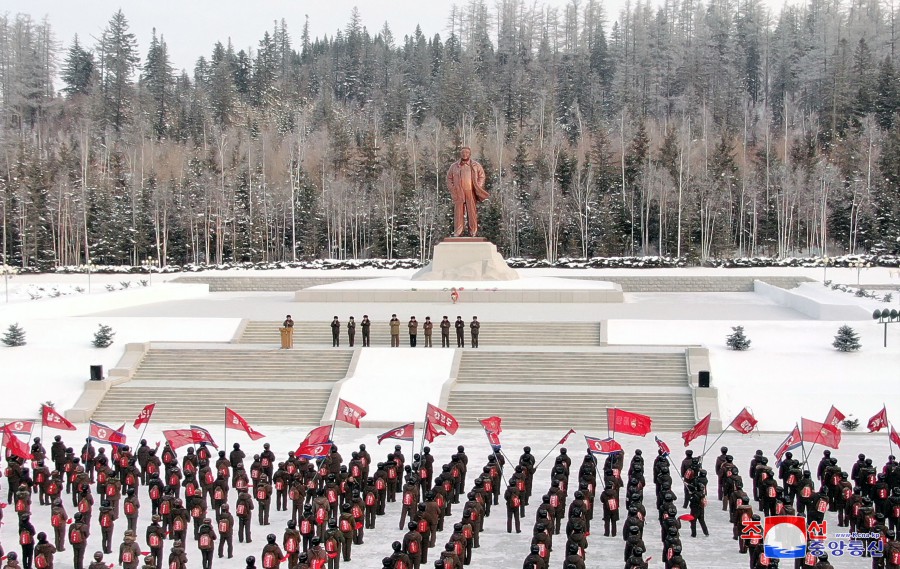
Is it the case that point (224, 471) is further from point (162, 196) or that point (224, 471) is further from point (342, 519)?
point (162, 196)

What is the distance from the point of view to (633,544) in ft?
32.3

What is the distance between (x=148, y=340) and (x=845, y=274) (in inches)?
1112

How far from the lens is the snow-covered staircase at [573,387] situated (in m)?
19.4

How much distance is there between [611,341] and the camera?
23.6m

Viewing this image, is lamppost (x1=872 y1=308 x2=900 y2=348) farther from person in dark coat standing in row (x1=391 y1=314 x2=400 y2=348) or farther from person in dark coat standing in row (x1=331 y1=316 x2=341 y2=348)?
person in dark coat standing in row (x1=331 y1=316 x2=341 y2=348)

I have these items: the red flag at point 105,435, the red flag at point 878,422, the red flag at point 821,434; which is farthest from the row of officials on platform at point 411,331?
the red flag at point 821,434

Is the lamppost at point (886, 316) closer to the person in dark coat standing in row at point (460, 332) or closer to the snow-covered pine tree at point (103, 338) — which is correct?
the person in dark coat standing in row at point (460, 332)

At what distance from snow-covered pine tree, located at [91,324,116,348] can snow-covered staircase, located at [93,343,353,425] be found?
1.23 metres

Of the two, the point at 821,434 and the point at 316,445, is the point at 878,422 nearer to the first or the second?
the point at 821,434

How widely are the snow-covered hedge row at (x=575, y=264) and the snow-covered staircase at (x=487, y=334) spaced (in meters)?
21.1

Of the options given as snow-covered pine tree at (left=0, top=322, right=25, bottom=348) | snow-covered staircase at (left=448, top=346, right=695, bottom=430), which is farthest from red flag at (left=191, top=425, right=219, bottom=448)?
snow-covered pine tree at (left=0, top=322, right=25, bottom=348)

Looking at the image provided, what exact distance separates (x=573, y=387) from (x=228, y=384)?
24.4ft

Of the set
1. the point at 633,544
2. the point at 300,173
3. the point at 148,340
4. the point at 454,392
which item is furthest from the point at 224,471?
the point at 300,173

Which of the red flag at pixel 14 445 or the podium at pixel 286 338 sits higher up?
the podium at pixel 286 338
